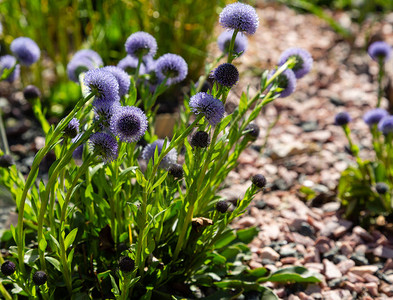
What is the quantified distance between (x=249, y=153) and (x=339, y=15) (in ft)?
7.60

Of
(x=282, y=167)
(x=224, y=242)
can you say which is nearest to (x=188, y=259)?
(x=224, y=242)

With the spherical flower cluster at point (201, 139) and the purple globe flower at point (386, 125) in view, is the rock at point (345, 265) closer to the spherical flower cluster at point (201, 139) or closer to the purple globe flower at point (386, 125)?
the purple globe flower at point (386, 125)

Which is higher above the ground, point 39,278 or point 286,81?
point 286,81

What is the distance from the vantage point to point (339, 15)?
4426mm

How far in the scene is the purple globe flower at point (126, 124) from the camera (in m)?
1.20

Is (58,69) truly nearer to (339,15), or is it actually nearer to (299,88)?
(299,88)

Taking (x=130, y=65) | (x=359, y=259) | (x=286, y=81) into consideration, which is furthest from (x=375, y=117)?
(x=130, y=65)

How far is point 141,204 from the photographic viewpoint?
1.39 meters

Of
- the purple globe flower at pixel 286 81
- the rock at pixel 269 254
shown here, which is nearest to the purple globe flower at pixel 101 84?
the purple globe flower at pixel 286 81

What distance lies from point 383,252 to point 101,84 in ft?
4.79

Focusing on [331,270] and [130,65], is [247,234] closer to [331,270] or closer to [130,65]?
[331,270]

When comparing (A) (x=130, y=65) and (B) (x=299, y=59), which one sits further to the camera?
(A) (x=130, y=65)

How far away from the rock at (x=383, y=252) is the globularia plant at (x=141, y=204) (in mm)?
423

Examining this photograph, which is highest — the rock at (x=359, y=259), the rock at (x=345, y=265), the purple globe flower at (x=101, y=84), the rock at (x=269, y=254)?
the purple globe flower at (x=101, y=84)
